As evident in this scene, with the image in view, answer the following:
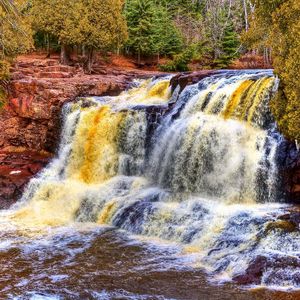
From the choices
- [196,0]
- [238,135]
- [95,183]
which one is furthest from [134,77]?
[196,0]

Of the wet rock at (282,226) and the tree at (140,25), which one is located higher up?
the tree at (140,25)

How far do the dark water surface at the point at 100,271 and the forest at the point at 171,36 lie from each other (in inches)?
213

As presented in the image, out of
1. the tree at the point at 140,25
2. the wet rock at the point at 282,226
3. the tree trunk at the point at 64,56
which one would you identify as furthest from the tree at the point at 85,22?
the wet rock at the point at 282,226

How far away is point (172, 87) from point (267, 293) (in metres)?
12.6

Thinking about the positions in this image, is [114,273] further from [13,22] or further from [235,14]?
[235,14]

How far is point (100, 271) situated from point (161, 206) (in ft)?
14.0

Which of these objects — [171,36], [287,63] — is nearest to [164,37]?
[171,36]

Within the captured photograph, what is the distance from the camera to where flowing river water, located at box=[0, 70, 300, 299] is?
10.1 meters

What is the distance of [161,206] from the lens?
579 inches

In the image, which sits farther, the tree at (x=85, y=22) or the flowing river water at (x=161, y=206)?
the tree at (x=85, y=22)

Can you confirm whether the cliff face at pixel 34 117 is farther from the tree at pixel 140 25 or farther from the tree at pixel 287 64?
the tree at pixel 140 25

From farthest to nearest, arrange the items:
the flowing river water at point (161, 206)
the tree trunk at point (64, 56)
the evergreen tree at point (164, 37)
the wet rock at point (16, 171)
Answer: the evergreen tree at point (164, 37) < the tree trunk at point (64, 56) < the wet rock at point (16, 171) < the flowing river water at point (161, 206)

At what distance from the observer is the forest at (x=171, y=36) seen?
43.8ft

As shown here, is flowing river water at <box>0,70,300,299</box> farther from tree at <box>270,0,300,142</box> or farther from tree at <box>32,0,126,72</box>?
tree at <box>32,0,126,72</box>
